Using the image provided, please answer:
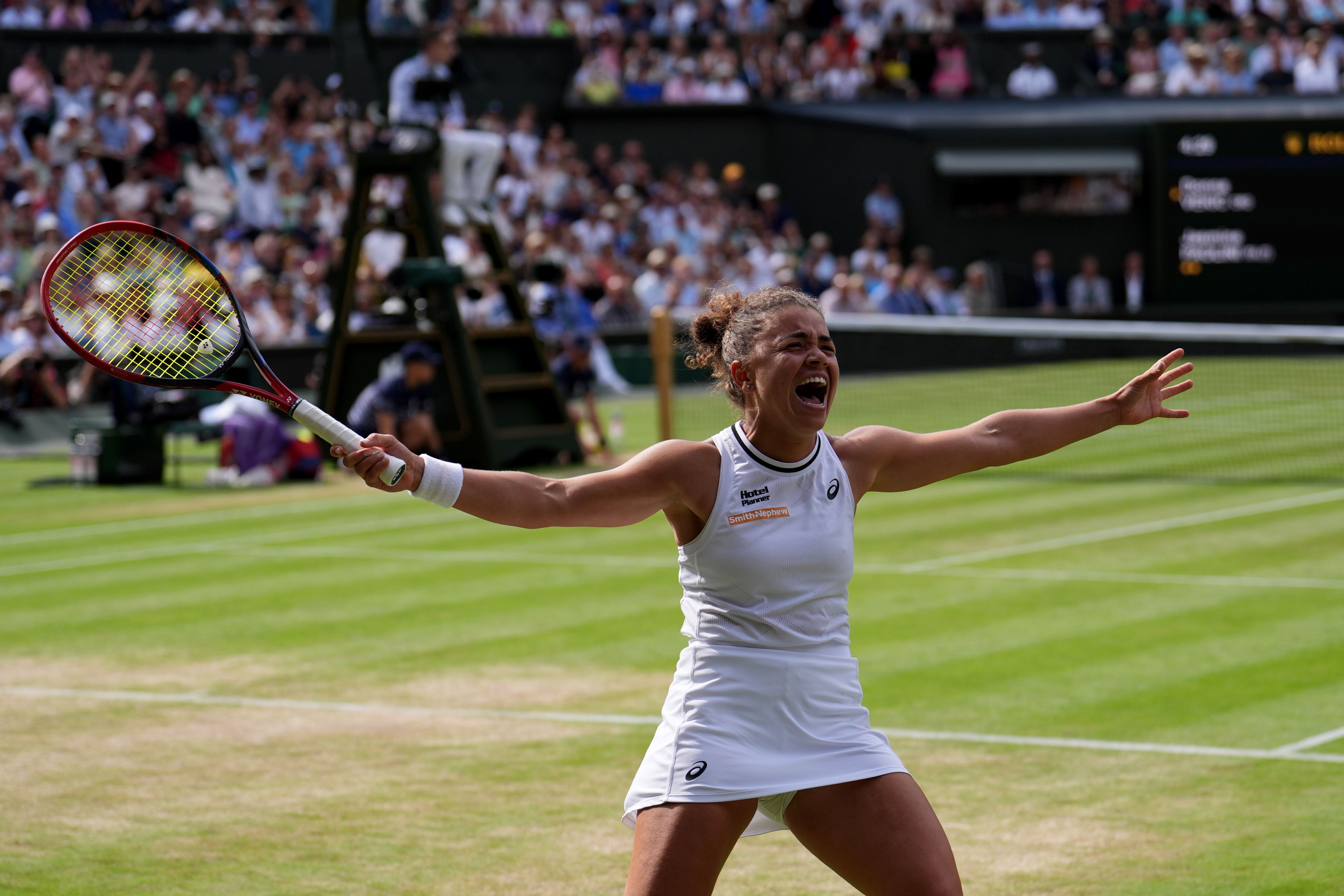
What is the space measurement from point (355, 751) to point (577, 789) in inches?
47.2

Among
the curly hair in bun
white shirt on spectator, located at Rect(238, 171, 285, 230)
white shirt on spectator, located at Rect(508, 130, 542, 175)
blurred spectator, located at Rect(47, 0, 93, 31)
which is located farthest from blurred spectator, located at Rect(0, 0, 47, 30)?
the curly hair in bun

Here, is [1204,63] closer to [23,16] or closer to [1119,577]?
[23,16]

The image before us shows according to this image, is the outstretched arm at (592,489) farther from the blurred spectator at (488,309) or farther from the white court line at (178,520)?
the blurred spectator at (488,309)

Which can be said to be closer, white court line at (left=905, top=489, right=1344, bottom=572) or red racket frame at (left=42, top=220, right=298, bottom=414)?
red racket frame at (left=42, top=220, right=298, bottom=414)

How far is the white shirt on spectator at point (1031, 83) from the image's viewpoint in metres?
35.3

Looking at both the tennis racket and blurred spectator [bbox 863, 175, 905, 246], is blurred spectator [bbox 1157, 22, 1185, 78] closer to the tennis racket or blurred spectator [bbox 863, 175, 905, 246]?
blurred spectator [bbox 863, 175, 905, 246]

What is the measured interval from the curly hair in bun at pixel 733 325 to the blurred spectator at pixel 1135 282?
2848 cm

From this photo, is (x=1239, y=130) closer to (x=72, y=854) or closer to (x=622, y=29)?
(x=622, y=29)

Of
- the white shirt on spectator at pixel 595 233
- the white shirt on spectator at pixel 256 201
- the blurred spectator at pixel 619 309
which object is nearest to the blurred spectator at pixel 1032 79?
the white shirt on spectator at pixel 595 233

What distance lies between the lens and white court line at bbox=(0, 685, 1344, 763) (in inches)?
302

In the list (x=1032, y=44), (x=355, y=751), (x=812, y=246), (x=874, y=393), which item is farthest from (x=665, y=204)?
(x=355, y=751)

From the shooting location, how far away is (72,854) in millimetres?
6469

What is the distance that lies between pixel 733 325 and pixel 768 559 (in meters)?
0.68

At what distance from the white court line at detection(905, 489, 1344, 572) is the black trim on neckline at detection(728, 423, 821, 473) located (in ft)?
26.8
